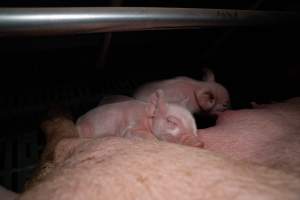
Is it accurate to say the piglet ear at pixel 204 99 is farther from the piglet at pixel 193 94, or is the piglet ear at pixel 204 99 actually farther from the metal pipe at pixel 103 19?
the metal pipe at pixel 103 19

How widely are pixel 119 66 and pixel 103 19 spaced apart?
182 cm

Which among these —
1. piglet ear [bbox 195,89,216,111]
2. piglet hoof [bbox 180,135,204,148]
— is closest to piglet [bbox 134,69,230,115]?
piglet ear [bbox 195,89,216,111]

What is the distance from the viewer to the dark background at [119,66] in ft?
6.95

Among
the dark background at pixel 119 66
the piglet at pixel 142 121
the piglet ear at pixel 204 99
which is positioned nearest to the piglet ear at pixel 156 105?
the piglet at pixel 142 121

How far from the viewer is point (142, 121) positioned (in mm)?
1749

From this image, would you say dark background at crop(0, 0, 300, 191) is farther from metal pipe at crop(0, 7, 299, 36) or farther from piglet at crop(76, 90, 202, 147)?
metal pipe at crop(0, 7, 299, 36)

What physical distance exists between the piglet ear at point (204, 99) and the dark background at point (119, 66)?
1.72 feet

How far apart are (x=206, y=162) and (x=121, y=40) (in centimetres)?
195

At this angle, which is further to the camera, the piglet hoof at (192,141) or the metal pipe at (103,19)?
the piglet hoof at (192,141)

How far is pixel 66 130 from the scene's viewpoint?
1.62 meters

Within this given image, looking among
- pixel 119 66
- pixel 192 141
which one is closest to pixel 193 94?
pixel 192 141

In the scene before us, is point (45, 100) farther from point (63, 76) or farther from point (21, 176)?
point (21, 176)

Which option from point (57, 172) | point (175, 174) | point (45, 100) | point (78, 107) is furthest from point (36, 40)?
point (175, 174)

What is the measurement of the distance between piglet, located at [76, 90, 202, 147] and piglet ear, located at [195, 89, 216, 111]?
15.0 inches
